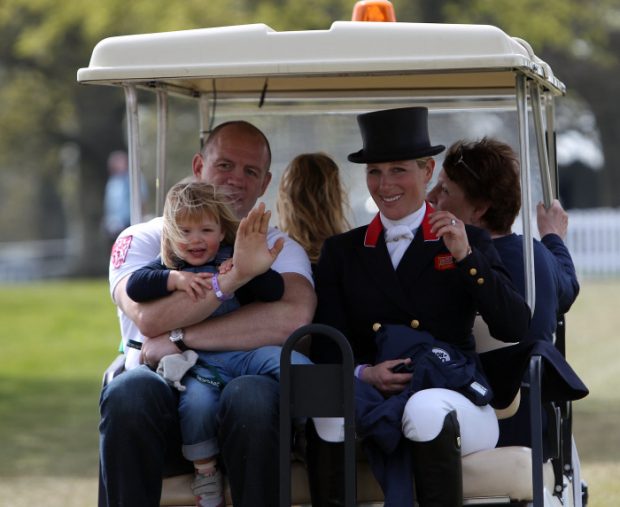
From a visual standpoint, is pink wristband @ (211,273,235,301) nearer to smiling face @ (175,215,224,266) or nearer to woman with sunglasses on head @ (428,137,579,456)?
smiling face @ (175,215,224,266)

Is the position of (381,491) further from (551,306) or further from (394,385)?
(551,306)

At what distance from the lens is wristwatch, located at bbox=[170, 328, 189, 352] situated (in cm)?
396

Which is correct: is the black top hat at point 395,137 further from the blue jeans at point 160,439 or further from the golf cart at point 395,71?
the blue jeans at point 160,439

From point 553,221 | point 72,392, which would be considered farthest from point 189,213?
point 72,392

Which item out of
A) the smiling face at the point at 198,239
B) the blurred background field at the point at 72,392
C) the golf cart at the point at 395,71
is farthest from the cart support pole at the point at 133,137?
the blurred background field at the point at 72,392

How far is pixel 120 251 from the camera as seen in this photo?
13.9 feet

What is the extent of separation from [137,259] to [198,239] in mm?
345

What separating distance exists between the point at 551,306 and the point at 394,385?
67 centimetres

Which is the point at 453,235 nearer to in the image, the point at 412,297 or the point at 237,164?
the point at 412,297

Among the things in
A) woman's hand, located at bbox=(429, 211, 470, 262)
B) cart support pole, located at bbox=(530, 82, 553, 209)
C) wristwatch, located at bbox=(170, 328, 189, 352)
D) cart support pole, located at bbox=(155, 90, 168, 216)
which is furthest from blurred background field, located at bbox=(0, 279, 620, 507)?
woman's hand, located at bbox=(429, 211, 470, 262)

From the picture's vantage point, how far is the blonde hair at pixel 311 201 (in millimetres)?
4953

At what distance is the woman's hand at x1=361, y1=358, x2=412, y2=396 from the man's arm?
0.29 meters

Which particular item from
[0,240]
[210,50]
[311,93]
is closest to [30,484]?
[311,93]

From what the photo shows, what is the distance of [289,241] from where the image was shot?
4.36 meters
